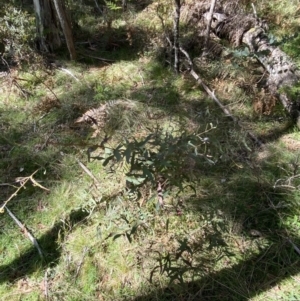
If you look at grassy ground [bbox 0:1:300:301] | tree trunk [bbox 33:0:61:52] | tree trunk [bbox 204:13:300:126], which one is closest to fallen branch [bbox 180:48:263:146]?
grassy ground [bbox 0:1:300:301]

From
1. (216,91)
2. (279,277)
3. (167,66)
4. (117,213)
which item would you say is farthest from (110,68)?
(279,277)

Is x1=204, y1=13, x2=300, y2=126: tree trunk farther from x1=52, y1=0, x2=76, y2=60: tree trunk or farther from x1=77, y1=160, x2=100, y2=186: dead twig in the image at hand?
x1=77, y1=160, x2=100, y2=186: dead twig

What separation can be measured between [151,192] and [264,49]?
2.68 m

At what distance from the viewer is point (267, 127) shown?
363 cm

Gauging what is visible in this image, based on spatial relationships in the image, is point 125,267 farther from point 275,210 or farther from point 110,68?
point 110,68

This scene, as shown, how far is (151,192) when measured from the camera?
9.14 feet

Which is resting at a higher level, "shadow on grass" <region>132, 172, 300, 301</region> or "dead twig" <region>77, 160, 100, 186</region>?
"dead twig" <region>77, 160, 100, 186</region>

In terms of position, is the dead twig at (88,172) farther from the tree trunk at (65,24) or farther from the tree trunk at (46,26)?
the tree trunk at (46,26)

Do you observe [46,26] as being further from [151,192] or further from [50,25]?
[151,192]

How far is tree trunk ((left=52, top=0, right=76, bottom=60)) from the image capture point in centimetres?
421

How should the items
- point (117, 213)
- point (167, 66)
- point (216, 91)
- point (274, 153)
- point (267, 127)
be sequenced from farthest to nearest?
point (167, 66)
point (216, 91)
point (267, 127)
point (274, 153)
point (117, 213)

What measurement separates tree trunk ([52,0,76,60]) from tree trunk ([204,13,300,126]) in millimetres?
2090

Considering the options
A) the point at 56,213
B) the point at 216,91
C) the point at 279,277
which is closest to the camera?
the point at 279,277

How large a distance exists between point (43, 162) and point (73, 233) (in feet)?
3.16
